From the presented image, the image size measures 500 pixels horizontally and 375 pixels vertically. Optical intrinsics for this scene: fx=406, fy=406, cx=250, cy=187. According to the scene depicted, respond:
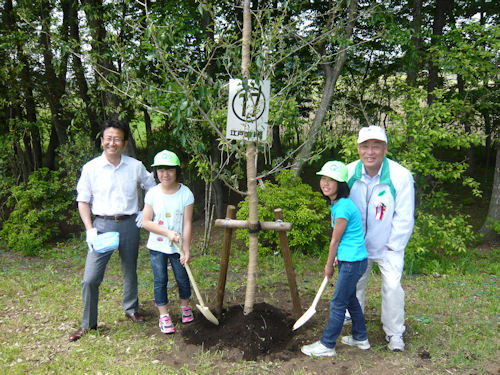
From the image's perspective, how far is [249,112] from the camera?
10.8 feet

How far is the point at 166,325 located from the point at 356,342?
1.69m

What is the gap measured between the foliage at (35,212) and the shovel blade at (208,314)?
451 centimetres

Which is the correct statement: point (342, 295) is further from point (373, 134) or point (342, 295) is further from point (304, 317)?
point (373, 134)

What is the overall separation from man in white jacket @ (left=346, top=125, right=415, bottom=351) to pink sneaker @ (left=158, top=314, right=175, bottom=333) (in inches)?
74.2

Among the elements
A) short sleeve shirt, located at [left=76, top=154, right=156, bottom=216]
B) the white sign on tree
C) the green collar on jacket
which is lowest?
short sleeve shirt, located at [left=76, top=154, right=156, bottom=216]

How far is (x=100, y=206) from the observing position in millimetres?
3719

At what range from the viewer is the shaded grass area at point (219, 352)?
3.18 metres

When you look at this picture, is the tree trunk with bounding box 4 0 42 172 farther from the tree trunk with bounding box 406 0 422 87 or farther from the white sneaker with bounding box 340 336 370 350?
the white sneaker with bounding box 340 336 370 350

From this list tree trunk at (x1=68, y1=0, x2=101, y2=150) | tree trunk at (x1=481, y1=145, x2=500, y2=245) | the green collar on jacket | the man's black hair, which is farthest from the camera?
tree trunk at (x1=68, y1=0, x2=101, y2=150)

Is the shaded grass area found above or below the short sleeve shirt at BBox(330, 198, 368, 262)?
below

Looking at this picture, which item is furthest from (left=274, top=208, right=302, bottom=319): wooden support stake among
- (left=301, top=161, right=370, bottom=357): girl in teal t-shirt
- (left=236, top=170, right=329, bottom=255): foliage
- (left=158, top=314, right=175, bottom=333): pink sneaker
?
(left=236, top=170, right=329, bottom=255): foliage

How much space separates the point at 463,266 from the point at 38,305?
218 inches

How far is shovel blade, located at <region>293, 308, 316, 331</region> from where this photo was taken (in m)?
3.32

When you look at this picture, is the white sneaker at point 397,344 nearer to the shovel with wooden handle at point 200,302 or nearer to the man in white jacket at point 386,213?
the man in white jacket at point 386,213
